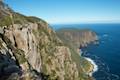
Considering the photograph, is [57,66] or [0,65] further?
[57,66]

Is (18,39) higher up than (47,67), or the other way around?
(18,39)

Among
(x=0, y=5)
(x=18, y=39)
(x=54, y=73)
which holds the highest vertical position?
(x=0, y=5)

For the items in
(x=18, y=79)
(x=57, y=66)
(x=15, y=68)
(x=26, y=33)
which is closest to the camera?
(x=18, y=79)

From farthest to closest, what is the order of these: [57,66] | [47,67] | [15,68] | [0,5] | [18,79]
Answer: [57,66]
[47,67]
[0,5]
[15,68]
[18,79]

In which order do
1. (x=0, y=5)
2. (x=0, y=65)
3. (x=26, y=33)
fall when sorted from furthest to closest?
(x=0, y=5)
(x=26, y=33)
(x=0, y=65)

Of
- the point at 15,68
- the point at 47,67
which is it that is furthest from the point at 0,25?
the point at 15,68

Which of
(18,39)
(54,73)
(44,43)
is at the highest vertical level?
(18,39)

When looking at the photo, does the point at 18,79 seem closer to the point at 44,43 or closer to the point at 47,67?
the point at 47,67

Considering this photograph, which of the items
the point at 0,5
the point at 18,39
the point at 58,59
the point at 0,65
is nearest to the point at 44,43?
the point at 58,59

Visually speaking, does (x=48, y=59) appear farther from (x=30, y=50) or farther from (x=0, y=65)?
(x=0, y=65)
